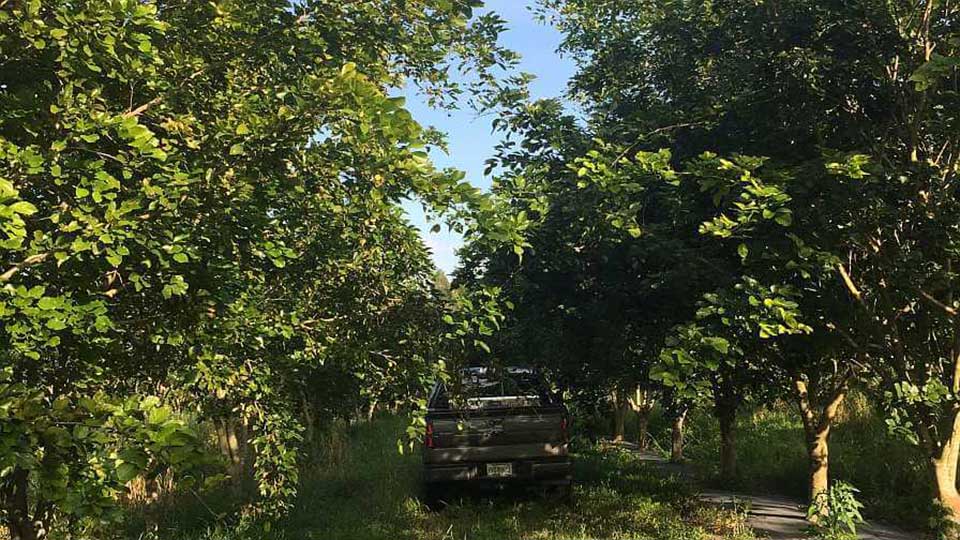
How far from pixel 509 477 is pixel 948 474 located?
16.2 ft

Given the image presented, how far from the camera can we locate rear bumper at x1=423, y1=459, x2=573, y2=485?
866cm

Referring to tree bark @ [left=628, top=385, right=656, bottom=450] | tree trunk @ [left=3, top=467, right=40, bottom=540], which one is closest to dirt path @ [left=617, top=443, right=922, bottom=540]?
tree bark @ [left=628, top=385, right=656, bottom=450]

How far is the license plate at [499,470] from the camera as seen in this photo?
28.3 feet

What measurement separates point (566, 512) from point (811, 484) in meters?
3.17

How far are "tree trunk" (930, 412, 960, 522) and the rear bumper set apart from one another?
4.16 m

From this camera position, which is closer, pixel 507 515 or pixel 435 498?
pixel 507 515

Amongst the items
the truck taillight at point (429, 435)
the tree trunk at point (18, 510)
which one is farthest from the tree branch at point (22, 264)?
the truck taillight at point (429, 435)

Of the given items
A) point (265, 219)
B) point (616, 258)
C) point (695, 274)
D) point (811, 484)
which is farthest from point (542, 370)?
point (265, 219)

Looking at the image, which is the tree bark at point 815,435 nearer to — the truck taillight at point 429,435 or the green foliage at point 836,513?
the green foliage at point 836,513

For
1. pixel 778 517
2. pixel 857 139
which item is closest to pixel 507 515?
pixel 778 517

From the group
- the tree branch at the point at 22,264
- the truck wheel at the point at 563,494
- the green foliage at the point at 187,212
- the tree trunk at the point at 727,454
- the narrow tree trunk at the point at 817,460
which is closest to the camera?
the green foliage at the point at 187,212

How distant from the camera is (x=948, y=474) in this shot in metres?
6.38

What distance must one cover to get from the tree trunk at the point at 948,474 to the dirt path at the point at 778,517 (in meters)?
1.17

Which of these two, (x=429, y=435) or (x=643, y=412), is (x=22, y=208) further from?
(x=643, y=412)
